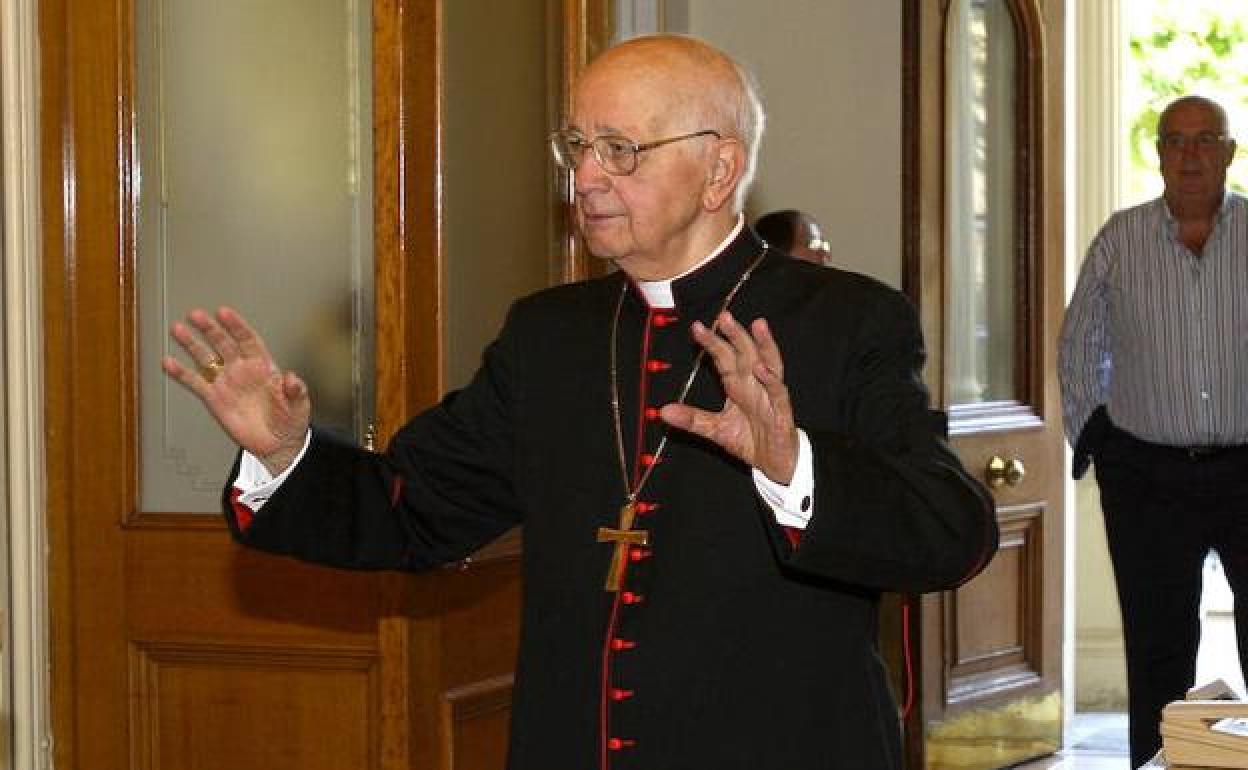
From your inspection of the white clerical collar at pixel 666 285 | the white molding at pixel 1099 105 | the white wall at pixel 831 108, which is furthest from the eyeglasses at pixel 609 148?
the white molding at pixel 1099 105

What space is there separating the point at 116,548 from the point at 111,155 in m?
0.75

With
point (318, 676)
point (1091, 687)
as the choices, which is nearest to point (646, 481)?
point (318, 676)

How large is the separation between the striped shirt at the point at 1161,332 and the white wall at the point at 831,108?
24.5 inches

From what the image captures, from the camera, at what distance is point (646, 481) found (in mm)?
2367

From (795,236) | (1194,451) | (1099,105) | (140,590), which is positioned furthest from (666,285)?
(1099,105)

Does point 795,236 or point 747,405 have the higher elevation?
point 795,236

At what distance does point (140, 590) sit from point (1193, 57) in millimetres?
8367

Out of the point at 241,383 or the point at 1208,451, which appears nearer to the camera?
the point at 241,383

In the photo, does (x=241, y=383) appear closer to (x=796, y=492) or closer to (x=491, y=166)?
(x=796, y=492)

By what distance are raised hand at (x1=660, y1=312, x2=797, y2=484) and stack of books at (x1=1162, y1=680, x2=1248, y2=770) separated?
67 cm

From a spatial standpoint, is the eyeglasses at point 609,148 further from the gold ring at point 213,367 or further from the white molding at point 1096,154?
the white molding at point 1096,154

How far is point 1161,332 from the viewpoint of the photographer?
17.5 ft

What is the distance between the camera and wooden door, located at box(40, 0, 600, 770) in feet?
12.5

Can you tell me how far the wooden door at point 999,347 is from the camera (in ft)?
18.7
